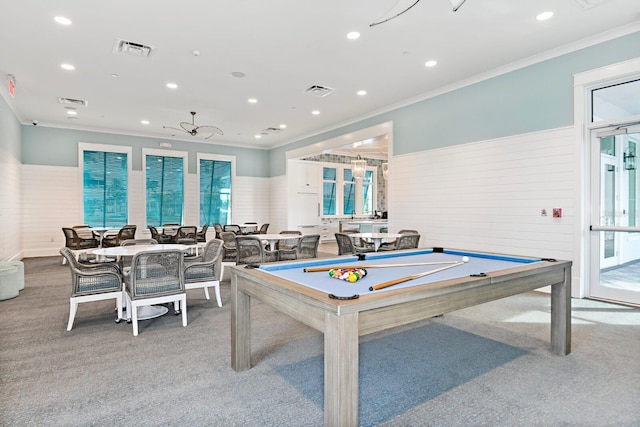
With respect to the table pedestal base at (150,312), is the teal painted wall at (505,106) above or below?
above

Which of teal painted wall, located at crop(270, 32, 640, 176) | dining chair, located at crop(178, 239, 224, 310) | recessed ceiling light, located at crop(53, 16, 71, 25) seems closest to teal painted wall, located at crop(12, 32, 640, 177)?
teal painted wall, located at crop(270, 32, 640, 176)

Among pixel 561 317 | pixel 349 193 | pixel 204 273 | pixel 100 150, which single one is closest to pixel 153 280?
pixel 204 273

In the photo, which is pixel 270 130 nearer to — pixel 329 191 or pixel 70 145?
pixel 329 191

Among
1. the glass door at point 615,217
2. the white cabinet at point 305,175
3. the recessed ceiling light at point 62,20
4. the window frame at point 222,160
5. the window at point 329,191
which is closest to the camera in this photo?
the recessed ceiling light at point 62,20

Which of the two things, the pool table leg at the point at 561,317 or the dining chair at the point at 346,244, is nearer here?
the pool table leg at the point at 561,317

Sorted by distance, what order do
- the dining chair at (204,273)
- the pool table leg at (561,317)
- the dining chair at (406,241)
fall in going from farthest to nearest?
the dining chair at (406,241) → the dining chair at (204,273) → the pool table leg at (561,317)

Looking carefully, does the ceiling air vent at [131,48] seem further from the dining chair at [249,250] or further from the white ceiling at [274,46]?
the dining chair at [249,250]

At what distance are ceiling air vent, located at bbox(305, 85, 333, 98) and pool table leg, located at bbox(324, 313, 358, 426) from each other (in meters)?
5.73

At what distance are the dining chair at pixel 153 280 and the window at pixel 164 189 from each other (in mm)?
7510

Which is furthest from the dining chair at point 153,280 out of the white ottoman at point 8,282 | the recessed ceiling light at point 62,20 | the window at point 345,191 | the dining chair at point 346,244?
the window at point 345,191

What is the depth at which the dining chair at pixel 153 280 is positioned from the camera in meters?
3.62

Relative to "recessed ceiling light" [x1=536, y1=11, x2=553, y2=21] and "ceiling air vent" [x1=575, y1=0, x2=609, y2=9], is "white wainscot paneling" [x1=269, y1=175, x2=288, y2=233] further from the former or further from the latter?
"ceiling air vent" [x1=575, y1=0, x2=609, y2=9]

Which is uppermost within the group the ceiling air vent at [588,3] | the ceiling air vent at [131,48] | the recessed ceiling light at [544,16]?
the recessed ceiling light at [544,16]

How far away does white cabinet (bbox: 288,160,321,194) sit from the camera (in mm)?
11773
